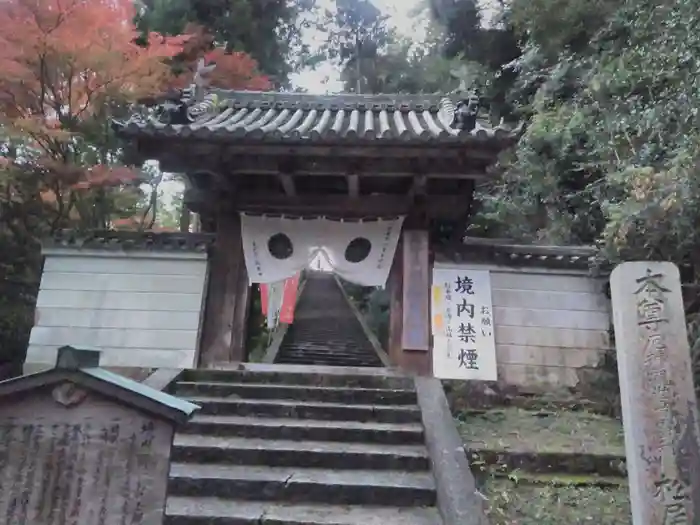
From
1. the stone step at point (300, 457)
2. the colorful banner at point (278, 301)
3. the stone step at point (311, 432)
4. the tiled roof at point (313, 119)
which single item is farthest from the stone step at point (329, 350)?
the stone step at point (300, 457)

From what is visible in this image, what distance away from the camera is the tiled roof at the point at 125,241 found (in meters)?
8.75

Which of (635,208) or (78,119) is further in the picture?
(78,119)

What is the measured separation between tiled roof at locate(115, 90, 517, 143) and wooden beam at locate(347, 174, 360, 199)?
0.65 m

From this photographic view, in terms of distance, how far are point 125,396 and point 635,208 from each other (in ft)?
20.9

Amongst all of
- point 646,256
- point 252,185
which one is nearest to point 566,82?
point 646,256

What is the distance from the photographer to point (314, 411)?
6465mm

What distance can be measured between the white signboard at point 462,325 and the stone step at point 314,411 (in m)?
1.65

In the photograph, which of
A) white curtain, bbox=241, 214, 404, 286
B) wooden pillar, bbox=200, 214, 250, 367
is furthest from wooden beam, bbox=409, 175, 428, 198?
wooden pillar, bbox=200, 214, 250, 367

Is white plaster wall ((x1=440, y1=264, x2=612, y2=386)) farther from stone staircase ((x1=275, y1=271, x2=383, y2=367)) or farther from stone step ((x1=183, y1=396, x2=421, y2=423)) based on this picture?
stone staircase ((x1=275, y1=271, x2=383, y2=367))

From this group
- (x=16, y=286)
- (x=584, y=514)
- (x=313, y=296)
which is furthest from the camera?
(x=313, y=296)

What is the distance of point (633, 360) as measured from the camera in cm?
416

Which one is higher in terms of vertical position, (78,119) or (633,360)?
(78,119)

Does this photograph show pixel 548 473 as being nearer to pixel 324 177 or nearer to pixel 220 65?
pixel 324 177

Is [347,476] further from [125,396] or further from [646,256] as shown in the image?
[646,256]
